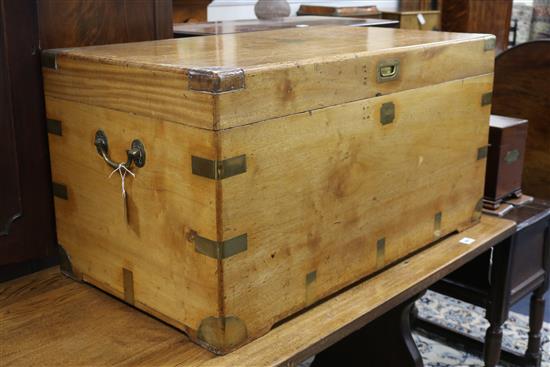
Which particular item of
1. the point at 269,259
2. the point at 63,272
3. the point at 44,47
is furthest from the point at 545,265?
the point at 44,47

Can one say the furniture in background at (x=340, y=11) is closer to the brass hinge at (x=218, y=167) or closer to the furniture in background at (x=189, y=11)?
the furniture in background at (x=189, y=11)

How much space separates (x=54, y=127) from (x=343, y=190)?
615mm

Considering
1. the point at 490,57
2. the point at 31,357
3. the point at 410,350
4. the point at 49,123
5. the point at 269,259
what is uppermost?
the point at 490,57

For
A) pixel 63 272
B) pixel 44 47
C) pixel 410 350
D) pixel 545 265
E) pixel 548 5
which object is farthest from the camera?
pixel 548 5

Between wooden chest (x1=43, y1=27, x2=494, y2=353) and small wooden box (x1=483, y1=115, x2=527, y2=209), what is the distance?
1.73ft

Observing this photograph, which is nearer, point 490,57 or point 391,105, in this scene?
point 391,105

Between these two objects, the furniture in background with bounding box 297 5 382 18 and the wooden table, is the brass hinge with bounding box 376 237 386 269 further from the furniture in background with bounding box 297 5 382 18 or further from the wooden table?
the furniture in background with bounding box 297 5 382 18

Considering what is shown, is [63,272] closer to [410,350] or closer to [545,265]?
[410,350]

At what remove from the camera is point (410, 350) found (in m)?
1.98

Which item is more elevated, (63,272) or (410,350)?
(63,272)

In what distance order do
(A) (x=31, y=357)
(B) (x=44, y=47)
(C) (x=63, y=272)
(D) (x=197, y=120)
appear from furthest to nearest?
(C) (x=63, y=272) → (B) (x=44, y=47) → (A) (x=31, y=357) → (D) (x=197, y=120)

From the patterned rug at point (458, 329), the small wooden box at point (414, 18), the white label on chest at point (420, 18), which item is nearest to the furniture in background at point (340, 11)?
the small wooden box at point (414, 18)

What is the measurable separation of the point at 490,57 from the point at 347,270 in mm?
692

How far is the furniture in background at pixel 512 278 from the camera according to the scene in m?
2.21
